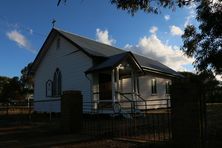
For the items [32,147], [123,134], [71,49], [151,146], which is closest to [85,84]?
[71,49]

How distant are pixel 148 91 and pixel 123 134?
644 inches

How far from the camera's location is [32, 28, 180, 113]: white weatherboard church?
20641mm

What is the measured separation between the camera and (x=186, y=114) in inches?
333

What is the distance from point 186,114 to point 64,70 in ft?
57.7

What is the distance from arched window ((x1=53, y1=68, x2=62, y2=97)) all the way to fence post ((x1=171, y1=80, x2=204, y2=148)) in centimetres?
1787

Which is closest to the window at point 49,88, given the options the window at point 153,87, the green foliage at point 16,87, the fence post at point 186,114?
the window at point 153,87

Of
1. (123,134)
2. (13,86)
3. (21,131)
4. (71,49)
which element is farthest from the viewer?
(13,86)

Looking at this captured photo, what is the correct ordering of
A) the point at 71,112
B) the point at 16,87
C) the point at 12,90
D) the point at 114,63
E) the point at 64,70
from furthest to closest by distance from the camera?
the point at 16,87 → the point at 12,90 → the point at 64,70 → the point at 114,63 → the point at 71,112

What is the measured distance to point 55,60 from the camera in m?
26.3

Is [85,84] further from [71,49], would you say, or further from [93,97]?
[71,49]

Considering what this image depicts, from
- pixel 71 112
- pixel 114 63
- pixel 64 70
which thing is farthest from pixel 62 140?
pixel 64 70

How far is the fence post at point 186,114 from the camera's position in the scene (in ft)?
27.1

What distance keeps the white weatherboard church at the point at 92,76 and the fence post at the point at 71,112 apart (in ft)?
14.1

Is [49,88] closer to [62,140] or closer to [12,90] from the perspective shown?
[62,140]
